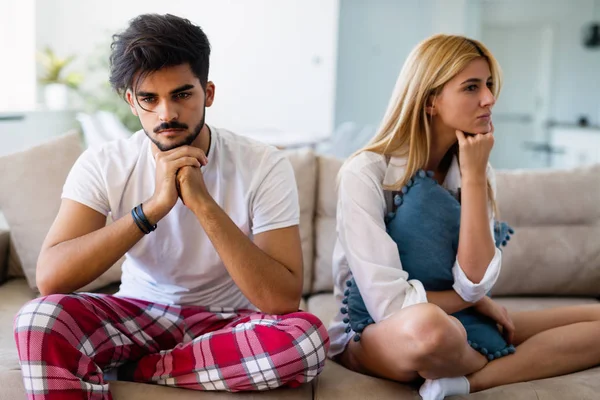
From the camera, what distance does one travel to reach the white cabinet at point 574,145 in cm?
668

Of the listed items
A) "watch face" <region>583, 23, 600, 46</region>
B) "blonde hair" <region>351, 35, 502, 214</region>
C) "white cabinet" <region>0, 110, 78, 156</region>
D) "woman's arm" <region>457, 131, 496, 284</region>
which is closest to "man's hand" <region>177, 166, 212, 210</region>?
"blonde hair" <region>351, 35, 502, 214</region>

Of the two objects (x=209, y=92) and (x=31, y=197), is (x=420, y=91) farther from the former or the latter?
(x=31, y=197)

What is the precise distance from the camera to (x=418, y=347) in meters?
1.48

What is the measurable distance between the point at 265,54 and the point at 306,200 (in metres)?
5.21

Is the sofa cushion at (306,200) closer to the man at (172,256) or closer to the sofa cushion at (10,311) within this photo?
the man at (172,256)

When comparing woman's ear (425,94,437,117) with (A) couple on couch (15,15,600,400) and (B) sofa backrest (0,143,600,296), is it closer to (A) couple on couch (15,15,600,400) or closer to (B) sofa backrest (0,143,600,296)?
(A) couple on couch (15,15,600,400)

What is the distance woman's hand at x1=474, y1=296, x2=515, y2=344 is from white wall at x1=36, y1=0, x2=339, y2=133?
18.5ft

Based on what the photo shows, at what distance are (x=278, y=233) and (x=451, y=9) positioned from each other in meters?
7.06

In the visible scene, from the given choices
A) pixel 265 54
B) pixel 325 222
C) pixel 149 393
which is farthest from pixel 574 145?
pixel 149 393

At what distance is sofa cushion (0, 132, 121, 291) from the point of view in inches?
86.5

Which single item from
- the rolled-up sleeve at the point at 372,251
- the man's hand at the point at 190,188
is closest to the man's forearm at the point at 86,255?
the man's hand at the point at 190,188

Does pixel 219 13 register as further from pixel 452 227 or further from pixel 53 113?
pixel 452 227

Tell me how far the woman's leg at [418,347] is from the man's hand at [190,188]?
0.52m

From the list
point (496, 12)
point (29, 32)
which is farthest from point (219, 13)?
point (496, 12)
